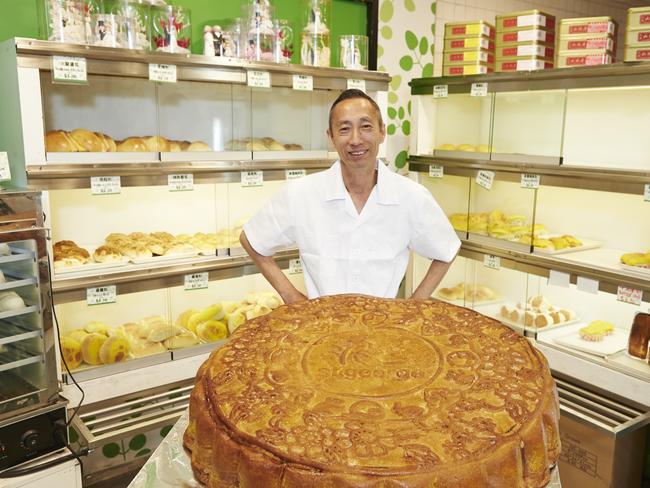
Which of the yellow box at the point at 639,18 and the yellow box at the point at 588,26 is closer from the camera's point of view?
the yellow box at the point at 639,18

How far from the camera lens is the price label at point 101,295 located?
2.69 m

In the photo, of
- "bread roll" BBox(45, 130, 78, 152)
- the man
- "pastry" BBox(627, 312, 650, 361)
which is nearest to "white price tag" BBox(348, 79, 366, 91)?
the man

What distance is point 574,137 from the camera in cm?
354

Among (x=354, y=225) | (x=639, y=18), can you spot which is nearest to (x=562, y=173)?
(x=639, y=18)

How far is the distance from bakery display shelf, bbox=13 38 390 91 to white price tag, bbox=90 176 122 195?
1.54 ft

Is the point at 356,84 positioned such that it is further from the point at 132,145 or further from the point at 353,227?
the point at 353,227

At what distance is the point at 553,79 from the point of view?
3139 mm

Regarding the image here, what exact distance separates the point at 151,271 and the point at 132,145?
2.11ft

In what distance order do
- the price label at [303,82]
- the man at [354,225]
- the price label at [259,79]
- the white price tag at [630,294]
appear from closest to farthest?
1. the man at [354,225]
2. the white price tag at [630,294]
3. the price label at [259,79]
4. the price label at [303,82]

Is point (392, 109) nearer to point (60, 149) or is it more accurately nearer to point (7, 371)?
point (60, 149)

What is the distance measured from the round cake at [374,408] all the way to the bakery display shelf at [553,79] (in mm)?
1816

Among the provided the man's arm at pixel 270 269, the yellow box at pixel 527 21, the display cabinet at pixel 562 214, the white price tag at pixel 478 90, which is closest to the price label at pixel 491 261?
the display cabinet at pixel 562 214

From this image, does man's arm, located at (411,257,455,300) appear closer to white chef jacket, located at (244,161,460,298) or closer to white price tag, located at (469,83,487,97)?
white chef jacket, located at (244,161,460,298)

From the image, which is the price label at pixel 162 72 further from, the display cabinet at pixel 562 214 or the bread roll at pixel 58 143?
the display cabinet at pixel 562 214
